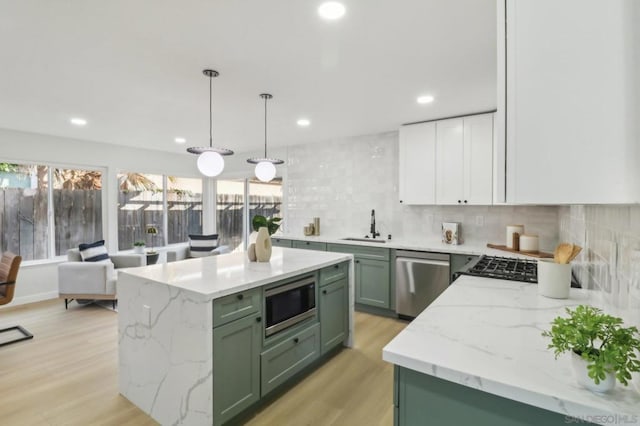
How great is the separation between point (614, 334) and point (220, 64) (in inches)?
100

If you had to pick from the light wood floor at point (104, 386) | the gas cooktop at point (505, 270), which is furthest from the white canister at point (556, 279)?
the light wood floor at point (104, 386)

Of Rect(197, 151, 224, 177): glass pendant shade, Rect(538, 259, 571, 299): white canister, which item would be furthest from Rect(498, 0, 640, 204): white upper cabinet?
Rect(197, 151, 224, 177): glass pendant shade

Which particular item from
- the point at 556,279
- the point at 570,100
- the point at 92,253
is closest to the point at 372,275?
the point at 556,279

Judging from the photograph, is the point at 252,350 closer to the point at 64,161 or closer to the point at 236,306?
the point at 236,306

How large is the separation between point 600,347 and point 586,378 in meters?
0.09

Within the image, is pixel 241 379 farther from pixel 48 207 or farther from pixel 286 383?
pixel 48 207

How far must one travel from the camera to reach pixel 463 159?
11.8 feet

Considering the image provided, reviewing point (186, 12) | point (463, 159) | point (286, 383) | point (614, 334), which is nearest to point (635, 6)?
point (614, 334)

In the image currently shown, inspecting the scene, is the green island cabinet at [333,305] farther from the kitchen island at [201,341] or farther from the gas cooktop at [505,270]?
the gas cooktop at [505,270]

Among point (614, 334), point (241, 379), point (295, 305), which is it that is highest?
point (614, 334)

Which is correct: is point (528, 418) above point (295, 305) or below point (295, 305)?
above

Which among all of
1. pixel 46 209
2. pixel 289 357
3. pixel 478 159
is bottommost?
pixel 289 357

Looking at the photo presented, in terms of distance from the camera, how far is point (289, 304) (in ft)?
7.59

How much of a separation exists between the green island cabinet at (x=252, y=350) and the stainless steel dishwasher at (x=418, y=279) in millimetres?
1323
